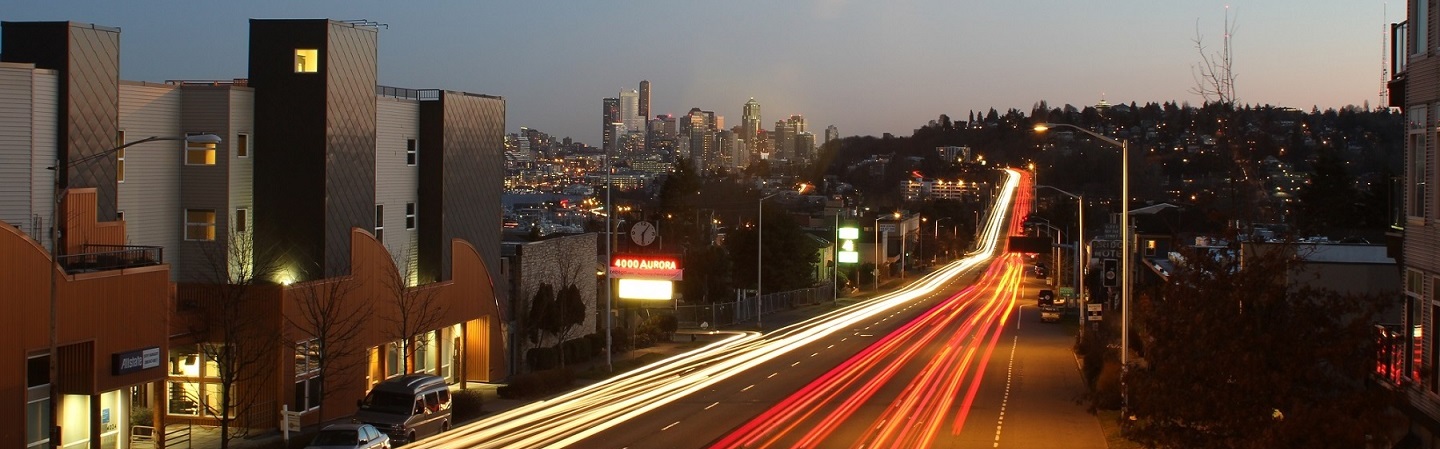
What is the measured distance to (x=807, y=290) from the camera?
80.8 m

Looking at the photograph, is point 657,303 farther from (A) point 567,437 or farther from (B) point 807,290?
(A) point 567,437

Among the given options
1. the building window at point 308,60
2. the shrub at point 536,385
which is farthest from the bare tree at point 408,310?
the building window at point 308,60

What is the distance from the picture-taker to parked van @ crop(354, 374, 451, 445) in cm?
2502

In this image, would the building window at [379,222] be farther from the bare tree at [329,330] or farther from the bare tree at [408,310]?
the bare tree at [329,330]

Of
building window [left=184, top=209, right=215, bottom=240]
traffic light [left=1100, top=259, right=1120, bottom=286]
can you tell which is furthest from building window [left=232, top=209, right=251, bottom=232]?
traffic light [left=1100, top=259, right=1120, bottom=286]

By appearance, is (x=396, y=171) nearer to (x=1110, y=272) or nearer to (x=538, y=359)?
(x=538, y=359)

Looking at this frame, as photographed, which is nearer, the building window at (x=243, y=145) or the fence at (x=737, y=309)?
the building window at (x=243, y=145)

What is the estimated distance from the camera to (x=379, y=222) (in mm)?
35594

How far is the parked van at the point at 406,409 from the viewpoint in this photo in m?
→ 25.0

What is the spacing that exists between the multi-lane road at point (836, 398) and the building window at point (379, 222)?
23.9 feet

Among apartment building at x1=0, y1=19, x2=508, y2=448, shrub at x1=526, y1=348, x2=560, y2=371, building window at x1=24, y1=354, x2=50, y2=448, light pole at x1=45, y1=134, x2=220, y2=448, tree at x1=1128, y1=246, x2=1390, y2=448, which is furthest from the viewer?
shrub at x1=526, y1=348, x2=560, y2=371

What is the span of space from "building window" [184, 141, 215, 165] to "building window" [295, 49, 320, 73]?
305 cm

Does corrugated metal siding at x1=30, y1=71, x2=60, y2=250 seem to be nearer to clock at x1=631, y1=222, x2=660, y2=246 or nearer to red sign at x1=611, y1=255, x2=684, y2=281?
red sign at x1=611, y1=255, x2=684, y2=281

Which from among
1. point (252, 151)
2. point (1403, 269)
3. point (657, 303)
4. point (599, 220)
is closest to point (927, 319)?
point (657, 303)
